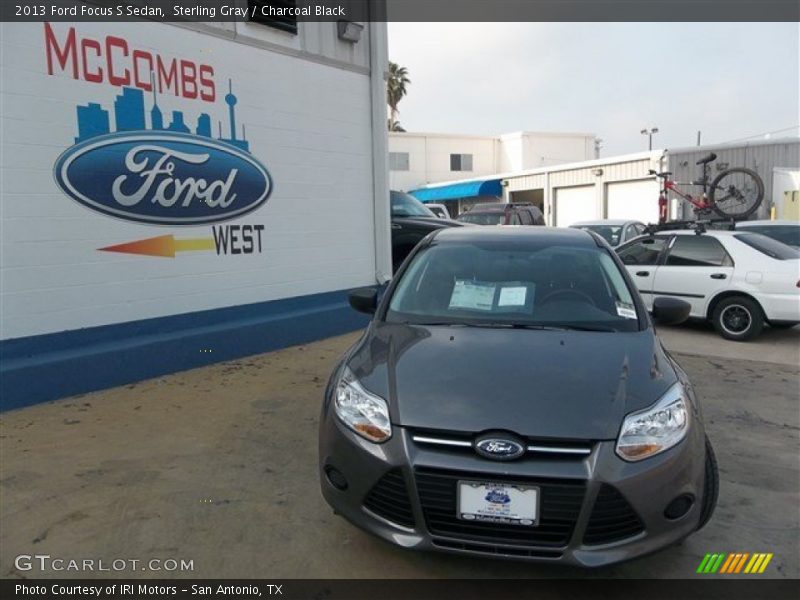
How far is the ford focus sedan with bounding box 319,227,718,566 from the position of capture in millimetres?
2283

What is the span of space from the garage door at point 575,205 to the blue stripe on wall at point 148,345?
20437 millimetres

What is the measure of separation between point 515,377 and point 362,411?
696mm

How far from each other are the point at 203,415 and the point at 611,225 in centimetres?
1024

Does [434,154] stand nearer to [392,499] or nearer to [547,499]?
[392,499]

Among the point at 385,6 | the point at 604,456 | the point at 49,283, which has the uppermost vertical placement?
the point at 385,6

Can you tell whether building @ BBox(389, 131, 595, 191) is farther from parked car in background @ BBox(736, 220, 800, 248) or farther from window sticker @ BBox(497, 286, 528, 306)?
window sticker @ BBox(497, 286, 528, 306)

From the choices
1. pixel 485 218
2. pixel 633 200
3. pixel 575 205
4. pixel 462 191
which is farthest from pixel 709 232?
pixel 462 191

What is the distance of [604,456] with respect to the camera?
2295mm

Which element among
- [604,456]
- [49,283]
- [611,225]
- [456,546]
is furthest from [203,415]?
[611,225]

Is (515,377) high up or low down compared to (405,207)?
down

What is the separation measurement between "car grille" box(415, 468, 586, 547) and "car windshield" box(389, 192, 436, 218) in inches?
309

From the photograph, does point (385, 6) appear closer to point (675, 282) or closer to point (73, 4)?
point (73, 4)

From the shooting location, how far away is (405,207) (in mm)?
10195

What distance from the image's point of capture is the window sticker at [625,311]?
3295 mm
